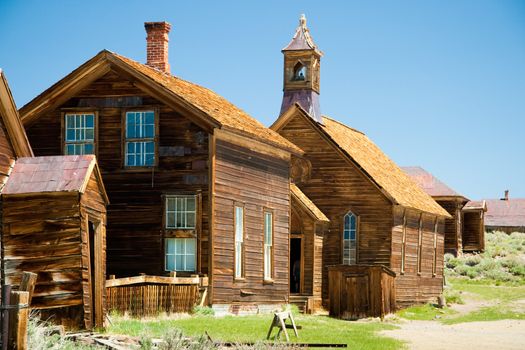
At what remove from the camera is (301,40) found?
4500 cm

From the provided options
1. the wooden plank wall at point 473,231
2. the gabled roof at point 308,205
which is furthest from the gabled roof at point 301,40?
the wooden plank wall at point 473,231

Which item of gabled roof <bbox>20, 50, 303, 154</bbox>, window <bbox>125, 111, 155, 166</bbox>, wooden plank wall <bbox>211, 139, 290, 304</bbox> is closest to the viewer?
gabled roof <bbox>20, 50, 303, 154</bbox>

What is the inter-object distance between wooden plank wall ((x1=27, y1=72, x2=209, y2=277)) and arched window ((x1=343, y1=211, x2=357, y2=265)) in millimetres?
12502

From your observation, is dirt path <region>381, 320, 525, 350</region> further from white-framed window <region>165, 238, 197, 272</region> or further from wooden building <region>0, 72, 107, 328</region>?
wooden building <region>0, 72, 107, 328</region>

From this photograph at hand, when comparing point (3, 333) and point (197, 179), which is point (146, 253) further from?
point (3, 333)

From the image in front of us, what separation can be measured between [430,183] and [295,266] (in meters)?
25.2

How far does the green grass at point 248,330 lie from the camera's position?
22750mm

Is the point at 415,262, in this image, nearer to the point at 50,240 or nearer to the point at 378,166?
the point at 378,166

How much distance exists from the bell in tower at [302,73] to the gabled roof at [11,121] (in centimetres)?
2216

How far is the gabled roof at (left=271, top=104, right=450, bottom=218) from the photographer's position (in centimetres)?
4131

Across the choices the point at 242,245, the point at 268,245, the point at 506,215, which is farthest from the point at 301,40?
the point at 506,215

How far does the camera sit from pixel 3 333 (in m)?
15.4

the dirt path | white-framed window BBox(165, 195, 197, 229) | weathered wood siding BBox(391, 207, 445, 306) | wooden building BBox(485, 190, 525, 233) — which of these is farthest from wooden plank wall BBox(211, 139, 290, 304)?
wooden building BBox(485, 190, 525, 233)

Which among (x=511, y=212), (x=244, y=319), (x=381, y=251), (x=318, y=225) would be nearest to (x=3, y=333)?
(x=244, y=319)
